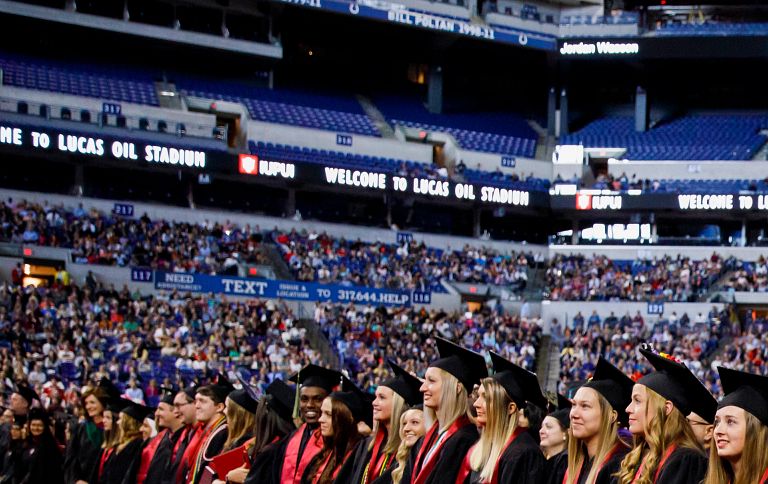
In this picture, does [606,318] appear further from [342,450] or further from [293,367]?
[342,450]

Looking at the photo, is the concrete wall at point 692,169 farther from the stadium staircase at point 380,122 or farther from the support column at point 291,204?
the support column at point 291,204

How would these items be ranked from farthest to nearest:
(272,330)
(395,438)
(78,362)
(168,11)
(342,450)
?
(168,11) → (272,330) → (78,362) → (342,450) → (395,438)

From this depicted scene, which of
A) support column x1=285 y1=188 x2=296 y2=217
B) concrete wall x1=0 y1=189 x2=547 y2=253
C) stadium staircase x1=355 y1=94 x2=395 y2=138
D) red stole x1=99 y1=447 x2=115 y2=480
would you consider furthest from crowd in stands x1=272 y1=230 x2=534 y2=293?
red stole x1=99 y1=447 x2=115 y2=480

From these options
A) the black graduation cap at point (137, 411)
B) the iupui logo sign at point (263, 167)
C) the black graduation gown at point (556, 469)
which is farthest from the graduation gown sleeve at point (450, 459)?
the iupui logo sign at point (263, 167)

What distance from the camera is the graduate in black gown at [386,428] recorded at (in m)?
9.41

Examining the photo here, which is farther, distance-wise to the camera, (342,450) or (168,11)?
(168,11)

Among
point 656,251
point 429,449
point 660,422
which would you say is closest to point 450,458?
point 429,449

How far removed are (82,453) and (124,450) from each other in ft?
4.86

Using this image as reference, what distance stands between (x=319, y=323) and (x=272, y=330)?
6.44ft

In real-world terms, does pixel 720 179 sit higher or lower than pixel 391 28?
lower

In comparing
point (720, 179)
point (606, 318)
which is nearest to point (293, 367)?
point (606, 318)

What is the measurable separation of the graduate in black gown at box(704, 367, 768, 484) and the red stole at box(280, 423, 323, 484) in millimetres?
4485

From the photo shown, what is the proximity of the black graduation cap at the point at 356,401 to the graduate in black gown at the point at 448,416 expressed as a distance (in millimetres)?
1427

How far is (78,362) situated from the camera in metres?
28.2
